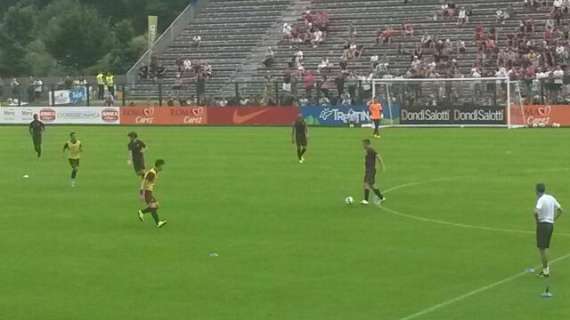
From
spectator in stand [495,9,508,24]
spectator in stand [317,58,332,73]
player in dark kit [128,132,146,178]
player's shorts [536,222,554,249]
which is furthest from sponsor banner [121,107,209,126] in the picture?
player's shorts [536,222,554,249]

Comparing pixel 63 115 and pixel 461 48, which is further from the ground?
pixel 461 48

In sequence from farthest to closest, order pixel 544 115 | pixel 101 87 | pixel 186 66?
pixel 186 66, pixel 101 87, pixel 544 115

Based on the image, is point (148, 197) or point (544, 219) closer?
point (544, 219)

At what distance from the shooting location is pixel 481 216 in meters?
27.5

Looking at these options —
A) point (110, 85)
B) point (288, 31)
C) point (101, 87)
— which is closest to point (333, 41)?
point (288, 31)

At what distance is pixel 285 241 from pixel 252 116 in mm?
46920

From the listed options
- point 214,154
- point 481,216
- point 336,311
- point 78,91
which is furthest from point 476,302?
point 78,91

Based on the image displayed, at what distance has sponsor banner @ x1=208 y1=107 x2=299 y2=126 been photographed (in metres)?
69.6

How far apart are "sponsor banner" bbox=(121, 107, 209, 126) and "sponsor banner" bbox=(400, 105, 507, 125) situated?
14.2 metres

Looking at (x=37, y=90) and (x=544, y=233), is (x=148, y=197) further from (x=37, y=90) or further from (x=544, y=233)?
(x=37, y=90)

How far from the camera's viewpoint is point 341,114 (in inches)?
2675

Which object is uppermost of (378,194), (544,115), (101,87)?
(101,87)

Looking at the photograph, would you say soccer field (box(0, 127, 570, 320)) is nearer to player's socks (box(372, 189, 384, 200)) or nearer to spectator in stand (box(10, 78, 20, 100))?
player's socks (box(372, 189, 384, 200))

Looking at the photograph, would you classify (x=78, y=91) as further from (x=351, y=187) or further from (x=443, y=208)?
(x=443, y=208)
